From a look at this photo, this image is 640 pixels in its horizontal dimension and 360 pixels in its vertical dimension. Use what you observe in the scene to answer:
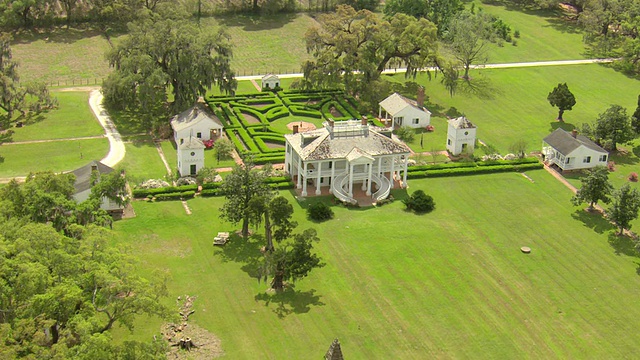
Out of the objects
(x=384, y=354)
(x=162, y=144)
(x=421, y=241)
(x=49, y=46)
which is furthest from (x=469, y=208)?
(x=49, y=46)

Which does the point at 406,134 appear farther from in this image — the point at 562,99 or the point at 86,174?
the point at 86,174

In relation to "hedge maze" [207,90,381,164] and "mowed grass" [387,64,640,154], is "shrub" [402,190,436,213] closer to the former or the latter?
"hedge maze" [207,90,381,164]

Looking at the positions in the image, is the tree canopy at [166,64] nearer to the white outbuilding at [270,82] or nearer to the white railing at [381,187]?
the white outbuilding at [270,82]

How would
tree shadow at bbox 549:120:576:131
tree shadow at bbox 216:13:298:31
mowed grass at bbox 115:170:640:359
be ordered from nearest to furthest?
mowed grass at bbox 115:170:640:359
tree shadow at bbox 549:120:576:131
tree shadow at bbox 216:13:298:31

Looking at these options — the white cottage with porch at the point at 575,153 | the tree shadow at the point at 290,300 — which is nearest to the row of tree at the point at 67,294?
the tree shadow at the point at 290,300

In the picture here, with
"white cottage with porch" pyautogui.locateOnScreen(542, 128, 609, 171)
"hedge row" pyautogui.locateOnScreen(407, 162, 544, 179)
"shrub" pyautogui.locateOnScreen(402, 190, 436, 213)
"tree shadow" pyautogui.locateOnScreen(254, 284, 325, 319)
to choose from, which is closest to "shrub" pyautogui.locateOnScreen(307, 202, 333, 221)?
"shrub" pyautogui.locateOnScreen(402, 190, 436, 213)
